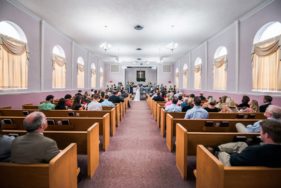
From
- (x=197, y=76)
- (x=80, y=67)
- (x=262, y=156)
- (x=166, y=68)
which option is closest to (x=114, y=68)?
(x=166, y=68)

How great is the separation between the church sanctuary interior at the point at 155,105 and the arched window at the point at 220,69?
44mm

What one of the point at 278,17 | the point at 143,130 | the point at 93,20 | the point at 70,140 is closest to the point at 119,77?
the point at 93,20

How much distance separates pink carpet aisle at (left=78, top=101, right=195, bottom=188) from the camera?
99.7 inches

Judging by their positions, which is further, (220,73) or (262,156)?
(220,73)

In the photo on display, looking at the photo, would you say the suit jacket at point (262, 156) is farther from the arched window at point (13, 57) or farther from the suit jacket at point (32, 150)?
the arched window at point (13, 57)

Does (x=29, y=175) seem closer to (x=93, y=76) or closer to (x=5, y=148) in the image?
(x=5, y=148)

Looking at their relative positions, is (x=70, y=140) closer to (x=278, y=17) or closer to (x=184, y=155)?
(x=184, y=155)

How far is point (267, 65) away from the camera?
5348mm

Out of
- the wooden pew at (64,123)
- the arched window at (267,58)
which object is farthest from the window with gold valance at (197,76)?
the wooden pew at (64,123)

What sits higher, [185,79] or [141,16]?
[141,16]

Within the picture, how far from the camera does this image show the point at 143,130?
214 inches

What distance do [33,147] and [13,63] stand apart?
4.75m

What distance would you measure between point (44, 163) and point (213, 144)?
1852mm

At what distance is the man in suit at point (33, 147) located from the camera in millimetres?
1647
